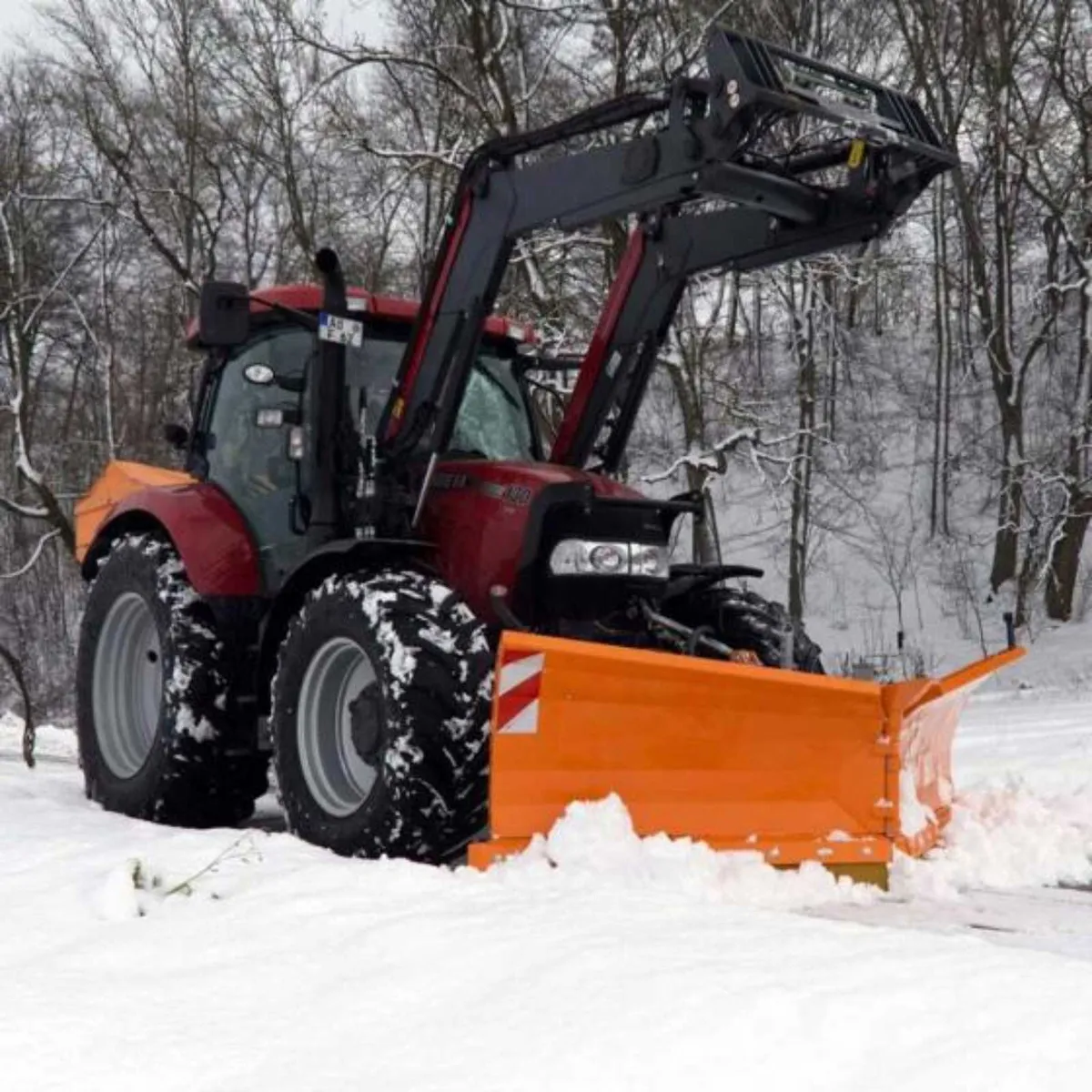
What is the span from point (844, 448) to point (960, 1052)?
25008mm

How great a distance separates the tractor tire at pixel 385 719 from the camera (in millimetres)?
4070

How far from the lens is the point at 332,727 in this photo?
15.4ft

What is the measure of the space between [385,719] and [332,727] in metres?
0.57

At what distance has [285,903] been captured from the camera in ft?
10.9

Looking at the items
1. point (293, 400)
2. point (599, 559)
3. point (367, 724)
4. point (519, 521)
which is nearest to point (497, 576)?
point (519, 521)

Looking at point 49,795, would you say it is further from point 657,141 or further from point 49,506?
point 49,506

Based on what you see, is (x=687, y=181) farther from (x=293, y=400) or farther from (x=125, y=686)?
(x=125, y=686)

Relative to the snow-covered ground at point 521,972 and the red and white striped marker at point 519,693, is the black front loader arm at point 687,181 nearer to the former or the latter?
the red and white striped marker at point 519,693

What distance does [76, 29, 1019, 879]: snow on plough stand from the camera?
4.07 metres

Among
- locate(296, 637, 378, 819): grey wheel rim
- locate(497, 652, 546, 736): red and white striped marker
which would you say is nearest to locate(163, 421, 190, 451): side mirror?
locate(296, 637, 378, 819): grey wheel rim

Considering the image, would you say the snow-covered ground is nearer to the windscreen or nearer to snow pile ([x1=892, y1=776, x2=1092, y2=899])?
snow pile ([x1=892, y1=776, x2=1092, y2=899])

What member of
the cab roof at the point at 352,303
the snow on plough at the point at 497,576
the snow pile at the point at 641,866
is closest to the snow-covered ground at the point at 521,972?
the snow pile at the point at 641,866

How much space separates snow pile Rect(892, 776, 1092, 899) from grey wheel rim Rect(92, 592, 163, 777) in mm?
3327

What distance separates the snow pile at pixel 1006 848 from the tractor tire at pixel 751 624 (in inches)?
31.6
